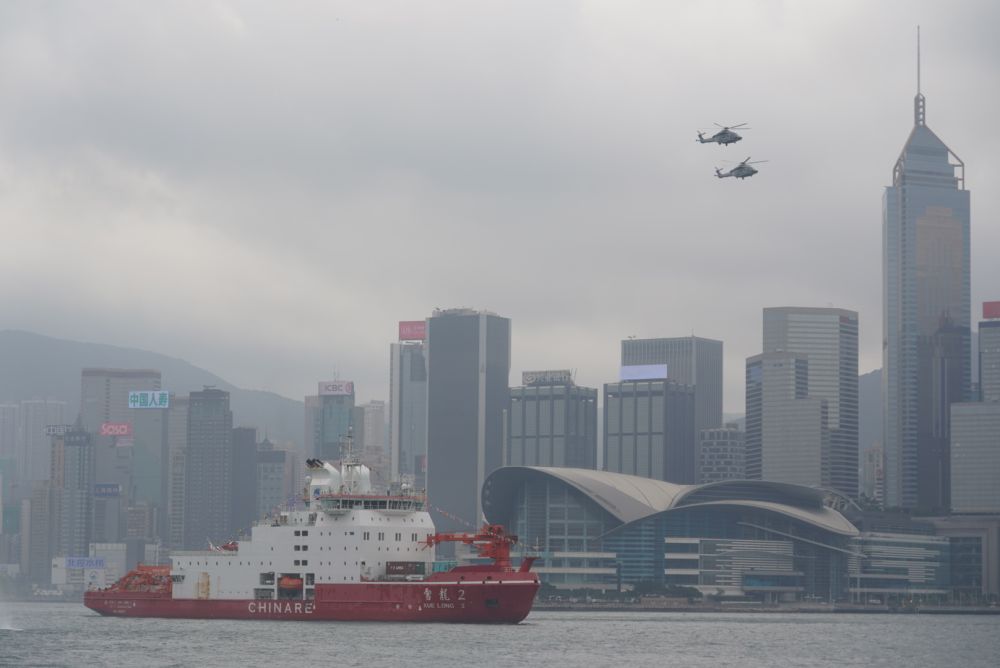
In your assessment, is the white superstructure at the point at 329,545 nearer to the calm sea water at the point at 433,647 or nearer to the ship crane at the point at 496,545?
the ship crane at the point at 496,545

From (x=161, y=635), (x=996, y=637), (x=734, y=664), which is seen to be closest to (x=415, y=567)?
(x=161, y=635)

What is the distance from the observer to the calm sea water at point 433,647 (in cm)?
8219

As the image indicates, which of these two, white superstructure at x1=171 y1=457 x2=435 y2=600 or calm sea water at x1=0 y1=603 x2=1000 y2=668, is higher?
white superstructure at x1=171 y1=457 x2=435 y2=600

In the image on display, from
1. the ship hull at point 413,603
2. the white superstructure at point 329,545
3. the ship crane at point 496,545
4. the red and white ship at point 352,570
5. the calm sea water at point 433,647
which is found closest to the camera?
the calm sea water at point 433,647

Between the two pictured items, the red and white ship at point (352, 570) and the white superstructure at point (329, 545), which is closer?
the red and white ship at point (352, 570)

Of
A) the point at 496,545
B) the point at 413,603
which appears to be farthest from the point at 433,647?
the point at 496,545

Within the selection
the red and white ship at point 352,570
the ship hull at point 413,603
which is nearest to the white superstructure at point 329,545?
the red and white ship at point 352,570

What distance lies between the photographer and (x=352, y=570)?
336ft

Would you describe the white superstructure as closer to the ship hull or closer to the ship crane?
the ship hull

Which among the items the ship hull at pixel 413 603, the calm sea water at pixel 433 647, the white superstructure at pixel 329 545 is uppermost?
the white superstructure at pixel 329 545

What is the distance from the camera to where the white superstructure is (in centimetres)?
10306

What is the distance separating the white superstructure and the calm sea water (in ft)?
9.55

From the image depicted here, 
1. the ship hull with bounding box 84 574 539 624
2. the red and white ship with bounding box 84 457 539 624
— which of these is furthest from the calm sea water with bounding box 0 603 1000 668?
the red and white ship with bounding box 84 457 539 624

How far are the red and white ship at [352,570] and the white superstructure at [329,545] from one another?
0.06m
